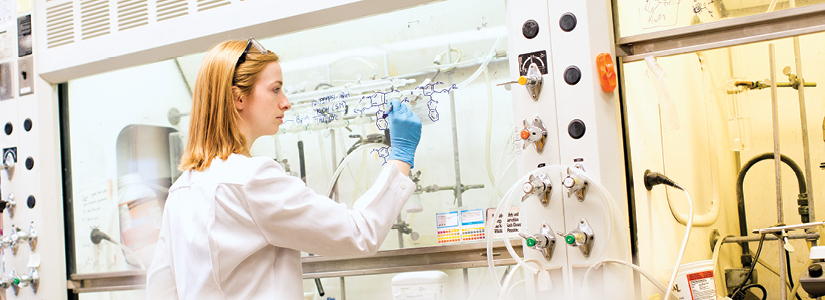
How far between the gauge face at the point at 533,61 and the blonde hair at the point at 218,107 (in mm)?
700

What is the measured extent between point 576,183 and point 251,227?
81cm

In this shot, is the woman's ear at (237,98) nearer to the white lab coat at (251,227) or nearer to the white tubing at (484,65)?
the white lab coat at (251,227)

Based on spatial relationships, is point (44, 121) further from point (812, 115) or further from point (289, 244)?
point (812, 115)

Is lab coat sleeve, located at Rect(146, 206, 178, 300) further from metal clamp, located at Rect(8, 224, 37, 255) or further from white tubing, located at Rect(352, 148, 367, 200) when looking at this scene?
metal clamp, located at Rect(8, 224, 37, 255)

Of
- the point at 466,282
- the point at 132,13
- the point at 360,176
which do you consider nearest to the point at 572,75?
the point at 466,282

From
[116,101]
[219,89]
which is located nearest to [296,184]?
[219,89]

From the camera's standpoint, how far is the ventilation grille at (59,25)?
2360mm

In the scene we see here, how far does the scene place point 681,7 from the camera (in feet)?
5.22

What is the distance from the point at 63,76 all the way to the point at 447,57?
63.6 inches

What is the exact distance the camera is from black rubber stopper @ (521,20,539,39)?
1.63 m

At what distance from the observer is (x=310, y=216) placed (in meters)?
1.36

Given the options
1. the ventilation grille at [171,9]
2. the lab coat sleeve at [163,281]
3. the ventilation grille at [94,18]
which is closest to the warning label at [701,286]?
the lab coat sleeve at [163,281]

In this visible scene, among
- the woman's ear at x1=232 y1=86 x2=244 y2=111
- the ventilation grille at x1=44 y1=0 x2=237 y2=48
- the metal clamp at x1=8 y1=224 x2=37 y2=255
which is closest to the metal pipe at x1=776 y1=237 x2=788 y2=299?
the woman's ear at x1=232 y1=86 x2=244 y2=111

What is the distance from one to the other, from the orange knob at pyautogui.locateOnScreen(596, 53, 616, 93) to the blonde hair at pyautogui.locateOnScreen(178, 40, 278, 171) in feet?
2.87
